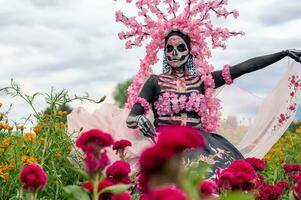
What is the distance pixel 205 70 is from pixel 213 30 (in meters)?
0.47

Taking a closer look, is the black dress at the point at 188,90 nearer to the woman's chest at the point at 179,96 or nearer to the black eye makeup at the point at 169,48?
the woman's chest at the point at 179,96

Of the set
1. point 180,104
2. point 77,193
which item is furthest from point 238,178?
point 180,104

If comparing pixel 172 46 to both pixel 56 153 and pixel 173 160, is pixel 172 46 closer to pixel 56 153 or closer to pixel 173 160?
pixel 56 153

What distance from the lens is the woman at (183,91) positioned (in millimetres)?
4785

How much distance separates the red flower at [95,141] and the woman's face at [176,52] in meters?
3.67

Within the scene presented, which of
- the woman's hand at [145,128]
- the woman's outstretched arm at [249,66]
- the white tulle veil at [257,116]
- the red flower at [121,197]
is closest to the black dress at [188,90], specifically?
the woman's outstretched arm at [249,66]

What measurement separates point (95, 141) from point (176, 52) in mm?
3711

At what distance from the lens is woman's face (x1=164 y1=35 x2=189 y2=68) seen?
16.3ft

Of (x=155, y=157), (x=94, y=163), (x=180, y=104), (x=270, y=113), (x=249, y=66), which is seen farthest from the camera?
(x=270, y=113)

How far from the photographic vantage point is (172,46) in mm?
5027

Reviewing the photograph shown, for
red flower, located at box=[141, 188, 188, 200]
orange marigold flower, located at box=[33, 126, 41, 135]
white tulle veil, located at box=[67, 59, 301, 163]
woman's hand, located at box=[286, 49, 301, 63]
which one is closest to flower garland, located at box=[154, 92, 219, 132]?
white tulle veil, located at box=[67, 59, 301, 163]

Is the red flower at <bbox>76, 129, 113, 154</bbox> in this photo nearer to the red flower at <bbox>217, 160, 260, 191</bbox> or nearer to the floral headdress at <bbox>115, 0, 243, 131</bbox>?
the red flower at <bbox>217, 160, 260, 191</bbox>

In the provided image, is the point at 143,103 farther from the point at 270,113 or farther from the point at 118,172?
the point at 118,172

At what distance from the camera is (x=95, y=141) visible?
4.35 ft
